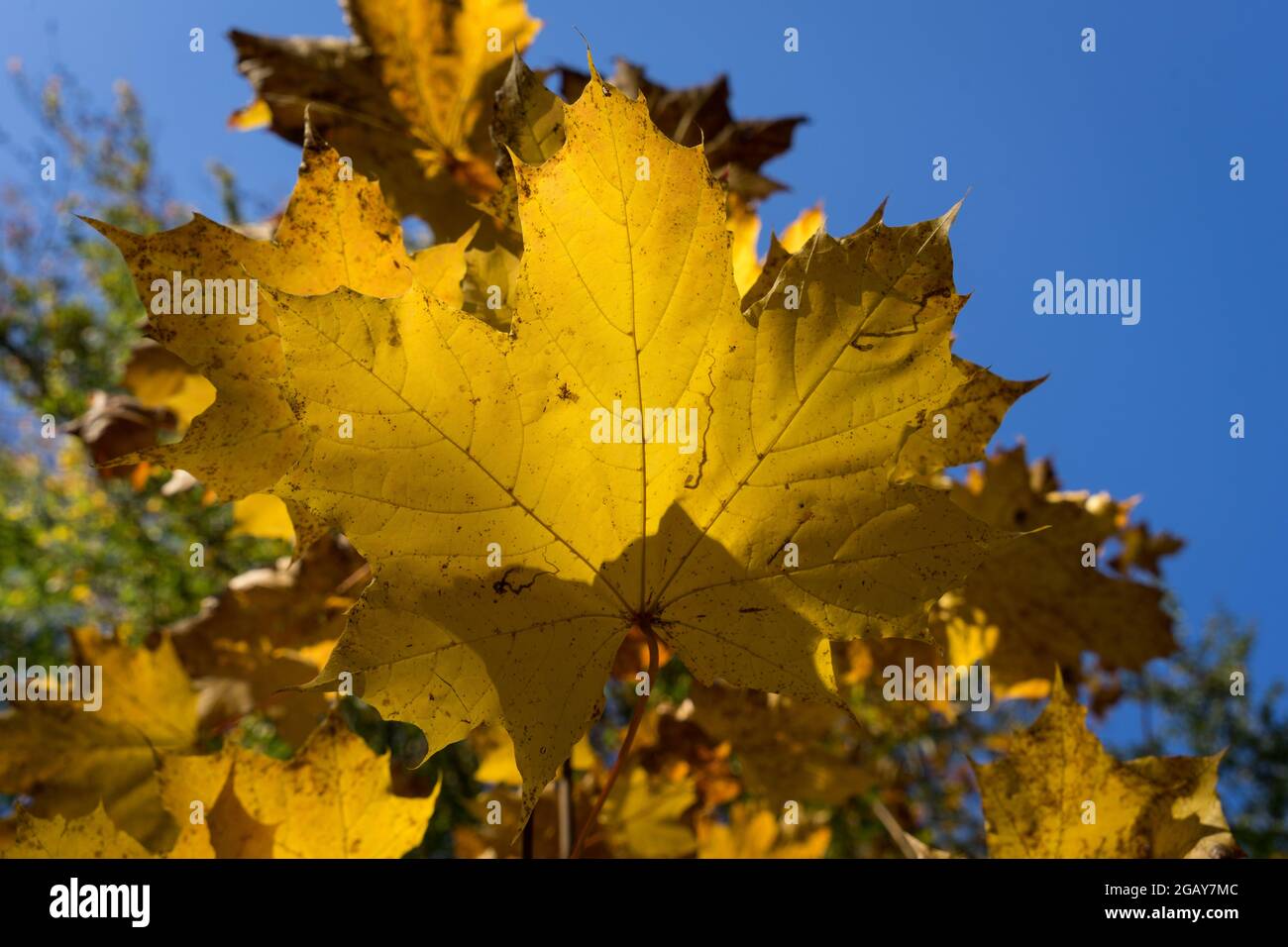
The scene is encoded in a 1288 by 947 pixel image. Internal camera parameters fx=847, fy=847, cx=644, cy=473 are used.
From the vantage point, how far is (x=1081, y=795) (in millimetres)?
922

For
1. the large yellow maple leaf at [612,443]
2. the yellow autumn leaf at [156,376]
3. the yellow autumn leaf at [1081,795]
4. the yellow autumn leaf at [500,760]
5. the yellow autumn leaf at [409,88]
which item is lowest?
the yellow autumn leaf at [500,760]

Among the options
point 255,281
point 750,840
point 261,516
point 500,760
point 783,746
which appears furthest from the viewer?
point 750,840

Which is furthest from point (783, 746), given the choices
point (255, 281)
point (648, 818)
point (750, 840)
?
point (255, 281)

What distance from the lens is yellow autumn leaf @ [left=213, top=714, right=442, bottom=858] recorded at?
0.95 m

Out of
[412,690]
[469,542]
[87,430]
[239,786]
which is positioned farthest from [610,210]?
[87,430]

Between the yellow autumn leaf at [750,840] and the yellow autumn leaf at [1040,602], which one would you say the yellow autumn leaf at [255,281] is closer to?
the yellow autumn leaf at [1040,602]

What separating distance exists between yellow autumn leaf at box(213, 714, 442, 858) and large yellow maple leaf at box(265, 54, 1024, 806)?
1.09 ft

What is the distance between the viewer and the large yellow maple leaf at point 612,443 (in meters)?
0.65

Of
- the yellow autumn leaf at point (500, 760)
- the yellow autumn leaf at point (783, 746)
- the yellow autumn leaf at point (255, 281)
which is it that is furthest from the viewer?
the yellow autumn leaf at point (500, 760)

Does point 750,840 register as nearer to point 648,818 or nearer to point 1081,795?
point 648,818

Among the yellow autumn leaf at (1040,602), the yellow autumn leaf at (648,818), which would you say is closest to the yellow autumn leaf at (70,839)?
the yellow autumn leaf at (1040,602)

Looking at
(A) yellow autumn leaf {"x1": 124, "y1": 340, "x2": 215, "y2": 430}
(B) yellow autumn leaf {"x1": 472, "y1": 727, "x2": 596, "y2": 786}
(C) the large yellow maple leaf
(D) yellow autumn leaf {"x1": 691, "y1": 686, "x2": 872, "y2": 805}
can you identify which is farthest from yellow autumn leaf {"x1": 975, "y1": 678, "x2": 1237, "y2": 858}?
(A) yellow autumn leaf {"x1": 124, "y1": 340, "x2": 215, "y2": 430}

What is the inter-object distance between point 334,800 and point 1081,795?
830mm

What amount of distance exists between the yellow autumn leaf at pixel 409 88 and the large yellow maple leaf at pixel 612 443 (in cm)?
75
